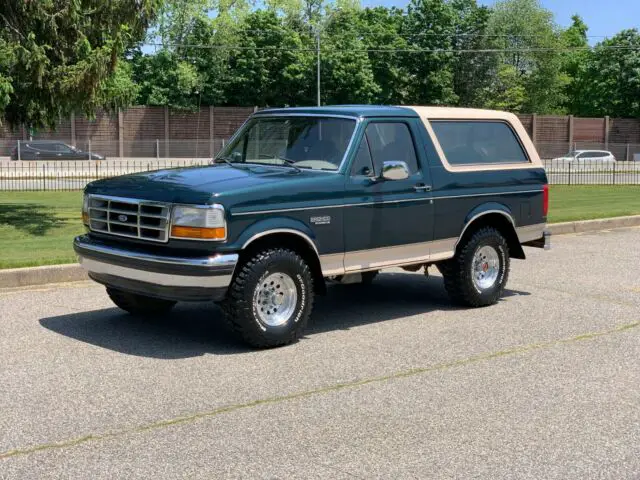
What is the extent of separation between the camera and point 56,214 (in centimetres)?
1909

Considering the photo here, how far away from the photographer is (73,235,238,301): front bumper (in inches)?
284

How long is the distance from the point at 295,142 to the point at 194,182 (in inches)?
55.0

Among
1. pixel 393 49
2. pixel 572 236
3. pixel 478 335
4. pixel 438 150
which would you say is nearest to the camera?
pixel 478 335

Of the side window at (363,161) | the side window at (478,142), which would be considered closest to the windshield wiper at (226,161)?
the side window at (363,161)

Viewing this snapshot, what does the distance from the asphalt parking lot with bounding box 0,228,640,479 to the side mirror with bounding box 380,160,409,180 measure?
4.79 feet

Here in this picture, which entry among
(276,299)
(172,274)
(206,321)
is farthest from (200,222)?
(206,321)

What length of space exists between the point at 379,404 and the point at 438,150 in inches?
148

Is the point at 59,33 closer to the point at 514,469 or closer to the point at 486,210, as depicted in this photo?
the point at 486,210

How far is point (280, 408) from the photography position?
6004mm

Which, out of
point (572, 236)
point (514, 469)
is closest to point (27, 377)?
point (514, 469)

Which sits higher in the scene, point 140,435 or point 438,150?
point 438,150

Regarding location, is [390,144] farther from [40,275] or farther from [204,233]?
[40,275]

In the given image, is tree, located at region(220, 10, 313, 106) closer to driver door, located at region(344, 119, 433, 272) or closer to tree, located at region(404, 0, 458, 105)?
tree, located at region(404, 0, 458, 105)

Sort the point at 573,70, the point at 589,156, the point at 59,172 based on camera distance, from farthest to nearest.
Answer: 1. the point at 573,70
2. the point at 589,156
3. the point at 59,172
